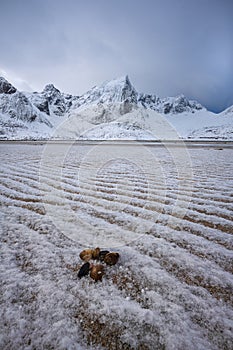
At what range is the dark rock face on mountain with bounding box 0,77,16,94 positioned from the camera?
107 m

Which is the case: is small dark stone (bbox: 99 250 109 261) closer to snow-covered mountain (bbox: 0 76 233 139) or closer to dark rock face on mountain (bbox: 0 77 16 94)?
snow-covered mountain (bbox: 0 76 233 139)

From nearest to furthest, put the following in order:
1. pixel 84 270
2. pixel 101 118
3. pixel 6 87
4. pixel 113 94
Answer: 1. pixel 84 270
2. pixel 6 87
3. pixel 101 118
4. pixel 113 94

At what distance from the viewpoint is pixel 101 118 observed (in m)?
132

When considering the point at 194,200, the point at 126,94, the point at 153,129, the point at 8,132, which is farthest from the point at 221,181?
the point at 126,94

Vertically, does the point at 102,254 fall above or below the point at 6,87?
below

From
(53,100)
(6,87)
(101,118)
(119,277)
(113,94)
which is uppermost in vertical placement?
(113,94)

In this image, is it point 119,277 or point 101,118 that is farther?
point 101,118

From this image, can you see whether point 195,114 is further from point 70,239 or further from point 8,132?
point 70,239

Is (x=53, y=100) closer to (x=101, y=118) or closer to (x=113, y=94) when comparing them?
(x=113, y=94)

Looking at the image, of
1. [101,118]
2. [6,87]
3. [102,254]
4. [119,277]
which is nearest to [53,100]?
[6,87]

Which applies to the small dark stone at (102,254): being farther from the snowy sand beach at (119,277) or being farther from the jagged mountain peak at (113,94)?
the jagged mountain peak at (113,94)

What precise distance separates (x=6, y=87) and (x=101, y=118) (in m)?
57.9

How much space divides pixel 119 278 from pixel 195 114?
213 meters

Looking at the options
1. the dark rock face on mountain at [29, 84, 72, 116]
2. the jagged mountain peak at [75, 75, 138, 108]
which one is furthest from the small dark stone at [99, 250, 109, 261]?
the dark rock face on mountain at [29, 84, 72, 116]
